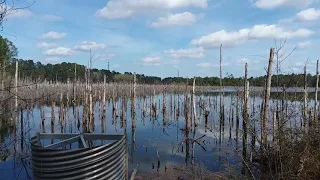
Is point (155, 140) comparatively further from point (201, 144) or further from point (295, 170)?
point (295, 170)

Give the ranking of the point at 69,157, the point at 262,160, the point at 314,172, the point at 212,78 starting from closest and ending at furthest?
the point at 69,157 → the point at 314,172 → the point at 262,160 → the point at 212,78

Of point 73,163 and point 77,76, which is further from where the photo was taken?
point 77,76

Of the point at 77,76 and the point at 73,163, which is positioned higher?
the point at 77,76

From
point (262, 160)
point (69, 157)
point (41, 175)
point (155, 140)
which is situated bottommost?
point (155, 140)

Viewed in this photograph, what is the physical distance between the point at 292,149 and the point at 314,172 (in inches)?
26.8

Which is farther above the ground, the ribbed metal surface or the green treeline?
the green treeline

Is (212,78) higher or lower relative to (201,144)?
higher

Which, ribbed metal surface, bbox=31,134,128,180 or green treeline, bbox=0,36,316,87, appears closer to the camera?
ribbed metal surface, bbox=31,134,128,180

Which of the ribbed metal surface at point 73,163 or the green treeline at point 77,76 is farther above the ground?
the green treeline at point 77,76

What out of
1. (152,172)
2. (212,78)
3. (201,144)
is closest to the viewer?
(152,172)

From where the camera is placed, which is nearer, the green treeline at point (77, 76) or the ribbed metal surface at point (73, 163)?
the ribbed metal surface at point (73, 163)

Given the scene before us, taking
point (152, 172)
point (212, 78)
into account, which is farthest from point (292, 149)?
point (212, 78)

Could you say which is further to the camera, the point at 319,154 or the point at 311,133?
the point at 311,133

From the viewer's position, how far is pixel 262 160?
7.42m
